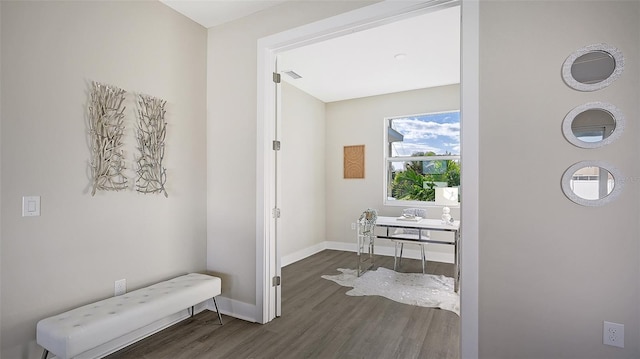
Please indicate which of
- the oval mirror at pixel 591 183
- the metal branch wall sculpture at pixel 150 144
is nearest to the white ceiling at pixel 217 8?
the metal branch wall sculpture at pixel 150 144

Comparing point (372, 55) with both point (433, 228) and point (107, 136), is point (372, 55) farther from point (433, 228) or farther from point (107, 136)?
point (107, 136)

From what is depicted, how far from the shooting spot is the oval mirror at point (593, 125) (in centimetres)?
155

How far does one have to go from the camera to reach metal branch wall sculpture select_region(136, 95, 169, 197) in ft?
8.03

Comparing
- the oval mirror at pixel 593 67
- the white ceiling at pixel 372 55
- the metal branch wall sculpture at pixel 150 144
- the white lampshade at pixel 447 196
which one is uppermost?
the white ceiling at pixel 372 55

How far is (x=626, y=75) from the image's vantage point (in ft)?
5.01

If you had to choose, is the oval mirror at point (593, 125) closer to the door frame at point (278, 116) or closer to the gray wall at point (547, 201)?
the gray wall at point (547, 201)

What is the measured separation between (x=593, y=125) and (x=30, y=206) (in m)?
3.21

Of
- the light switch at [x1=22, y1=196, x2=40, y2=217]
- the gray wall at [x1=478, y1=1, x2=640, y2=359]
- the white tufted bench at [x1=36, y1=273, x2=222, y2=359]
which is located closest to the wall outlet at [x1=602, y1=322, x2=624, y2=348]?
the gray wall at [x1=478, y1=1, x2=640, y2=359]

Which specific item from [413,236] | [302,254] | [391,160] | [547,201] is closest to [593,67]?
[547,201]

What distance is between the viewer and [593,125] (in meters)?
1.59

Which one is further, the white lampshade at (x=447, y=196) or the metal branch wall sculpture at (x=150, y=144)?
the white lampshade at (x=447, y=196)

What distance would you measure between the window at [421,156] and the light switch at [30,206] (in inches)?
175

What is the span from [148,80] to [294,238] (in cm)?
307

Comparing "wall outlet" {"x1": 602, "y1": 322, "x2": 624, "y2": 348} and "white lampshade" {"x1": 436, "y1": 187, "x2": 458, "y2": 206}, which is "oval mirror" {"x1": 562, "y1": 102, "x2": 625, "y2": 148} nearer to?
"wall outlet" {"x1": 602, "y1": 322, "x2": 624, "y2": 348}
